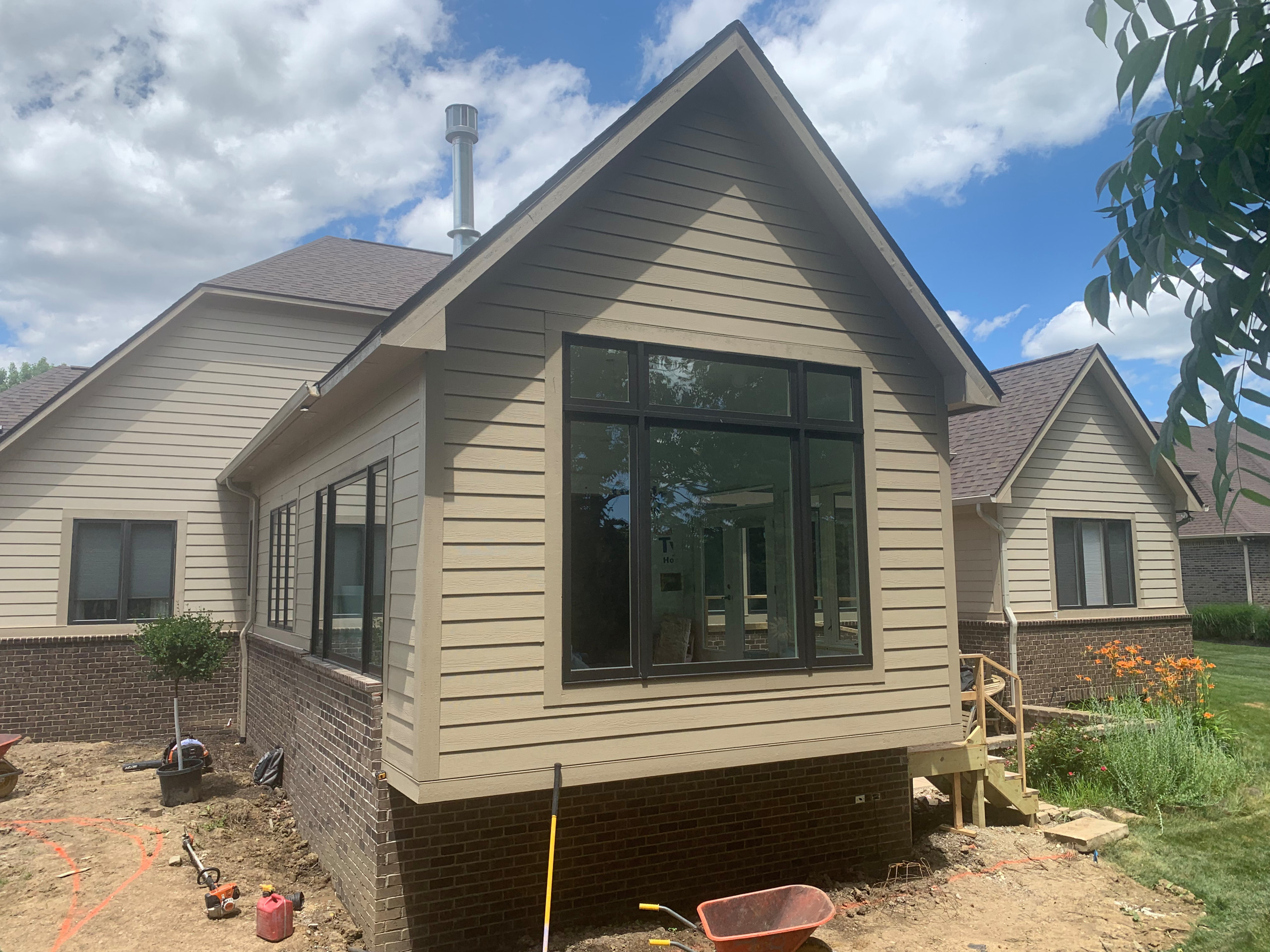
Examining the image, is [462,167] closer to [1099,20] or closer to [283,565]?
[283,565]

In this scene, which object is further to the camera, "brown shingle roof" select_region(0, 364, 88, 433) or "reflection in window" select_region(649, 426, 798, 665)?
"brown shingle roof" select_region(0, 364, 88, 433)

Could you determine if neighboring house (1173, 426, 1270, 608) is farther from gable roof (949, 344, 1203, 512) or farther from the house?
the house

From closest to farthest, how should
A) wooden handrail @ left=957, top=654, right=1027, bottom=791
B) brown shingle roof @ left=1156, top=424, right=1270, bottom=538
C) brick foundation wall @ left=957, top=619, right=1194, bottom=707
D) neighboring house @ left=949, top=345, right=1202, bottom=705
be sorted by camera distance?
wooden handrail @ left=957, top=654, right=1027, bottom=791
brick foundation wall @ left=957, top=619, right=1194, bottom=707
neighboring house @ left=949, top=345, right=1202, bottom=705
brown shingle roof @ left=1156, top=424, right=1270, bottom=538

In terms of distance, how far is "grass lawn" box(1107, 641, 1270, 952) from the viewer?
20.8 feet

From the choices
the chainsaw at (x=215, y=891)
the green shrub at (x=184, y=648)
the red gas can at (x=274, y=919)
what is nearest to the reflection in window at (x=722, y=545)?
the red gas can at (x=274, y=919)

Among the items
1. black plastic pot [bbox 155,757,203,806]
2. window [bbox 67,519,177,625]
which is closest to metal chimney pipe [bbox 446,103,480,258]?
window [bbox 67,519,177,625]

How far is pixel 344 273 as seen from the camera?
16.3m

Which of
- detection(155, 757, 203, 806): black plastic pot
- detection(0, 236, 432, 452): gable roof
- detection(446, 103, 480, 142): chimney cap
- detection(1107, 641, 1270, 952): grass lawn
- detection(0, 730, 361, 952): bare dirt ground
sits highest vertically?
detection(446, 103, 480, 142): chimney cap

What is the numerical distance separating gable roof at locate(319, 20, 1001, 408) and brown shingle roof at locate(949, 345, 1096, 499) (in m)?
5.81

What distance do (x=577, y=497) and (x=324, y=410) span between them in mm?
2918

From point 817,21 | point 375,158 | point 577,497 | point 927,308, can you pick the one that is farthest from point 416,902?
point 375,158

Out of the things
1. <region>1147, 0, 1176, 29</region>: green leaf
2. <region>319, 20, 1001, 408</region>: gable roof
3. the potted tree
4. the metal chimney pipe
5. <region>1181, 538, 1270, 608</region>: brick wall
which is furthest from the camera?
<region>1181, 538, 1270, 608</region>: brick wall

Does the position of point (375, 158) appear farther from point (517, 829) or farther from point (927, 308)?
point (517, 829)

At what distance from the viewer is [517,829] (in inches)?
234
